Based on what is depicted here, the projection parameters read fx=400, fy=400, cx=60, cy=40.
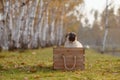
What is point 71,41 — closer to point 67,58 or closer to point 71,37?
point 71,37

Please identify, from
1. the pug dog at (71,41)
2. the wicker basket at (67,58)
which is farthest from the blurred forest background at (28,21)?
the wicker basket at (67,58)

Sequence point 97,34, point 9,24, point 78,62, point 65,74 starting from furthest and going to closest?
point 97,34 → point 9,24 → point 78,62 → point 65,74

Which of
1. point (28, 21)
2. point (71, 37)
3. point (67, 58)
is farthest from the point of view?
point (28, 21)

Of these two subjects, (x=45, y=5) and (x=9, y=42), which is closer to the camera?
(x=9, y=42)

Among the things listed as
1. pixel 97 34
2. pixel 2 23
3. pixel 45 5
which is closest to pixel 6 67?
pixel 2 23

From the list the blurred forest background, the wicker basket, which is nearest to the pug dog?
the wicker basket

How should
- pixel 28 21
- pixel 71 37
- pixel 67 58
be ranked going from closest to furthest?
Answer: pixel 67 58 → pixel 71 37 → pixel 28 21

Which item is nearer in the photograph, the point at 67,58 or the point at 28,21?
the point at 67,58

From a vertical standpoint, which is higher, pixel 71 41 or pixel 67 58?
pixel 71 41

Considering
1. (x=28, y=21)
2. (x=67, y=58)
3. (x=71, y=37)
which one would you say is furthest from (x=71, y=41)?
(x=28, y=21)

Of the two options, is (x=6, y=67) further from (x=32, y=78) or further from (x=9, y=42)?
(x=9, y=42)

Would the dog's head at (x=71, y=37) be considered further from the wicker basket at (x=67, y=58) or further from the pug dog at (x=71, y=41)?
the wicker basket at (x=67, y=58)

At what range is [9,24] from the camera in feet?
87.8

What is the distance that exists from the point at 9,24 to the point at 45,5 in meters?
14.1
